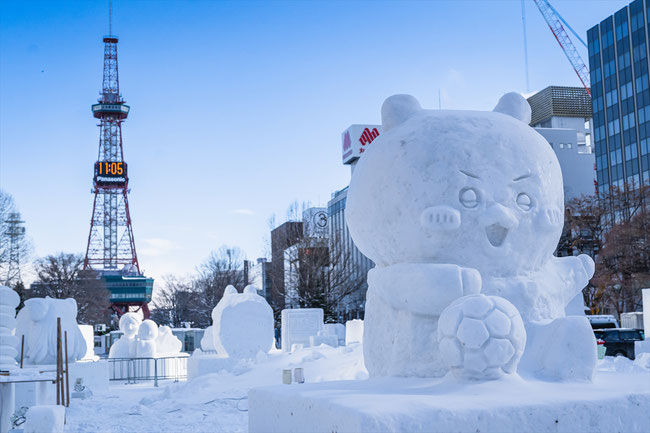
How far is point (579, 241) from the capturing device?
113 ft

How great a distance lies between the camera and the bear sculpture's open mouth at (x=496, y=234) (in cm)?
516

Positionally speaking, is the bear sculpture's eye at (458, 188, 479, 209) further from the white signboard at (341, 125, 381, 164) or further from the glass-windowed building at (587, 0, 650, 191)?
the glass-windowed building at (587, 0, 650, 191)

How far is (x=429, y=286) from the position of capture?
189 inches

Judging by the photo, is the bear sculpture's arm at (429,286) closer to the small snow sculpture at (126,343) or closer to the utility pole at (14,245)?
the small snow sculpture at (126,343)

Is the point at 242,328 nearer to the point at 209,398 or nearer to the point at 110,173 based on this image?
the point at 209,398

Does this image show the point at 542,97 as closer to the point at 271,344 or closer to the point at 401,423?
the point at 271,344

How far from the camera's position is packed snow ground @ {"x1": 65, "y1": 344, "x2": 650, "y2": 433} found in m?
10.4

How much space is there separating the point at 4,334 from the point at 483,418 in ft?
28.1

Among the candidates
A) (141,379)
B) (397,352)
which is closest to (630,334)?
(141,379)

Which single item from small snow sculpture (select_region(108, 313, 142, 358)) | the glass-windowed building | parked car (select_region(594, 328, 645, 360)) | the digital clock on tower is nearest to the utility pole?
small snow sculpture (select_region(108, 313, 142, 358))

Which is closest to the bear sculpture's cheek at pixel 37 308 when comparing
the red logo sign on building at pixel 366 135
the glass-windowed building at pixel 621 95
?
the red logo sign on building at pixel 366 135

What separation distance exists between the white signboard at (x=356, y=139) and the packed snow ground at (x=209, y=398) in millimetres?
33613

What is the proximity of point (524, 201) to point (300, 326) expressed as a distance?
652 inches

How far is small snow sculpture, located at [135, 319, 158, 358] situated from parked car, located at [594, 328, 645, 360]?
1322cm
